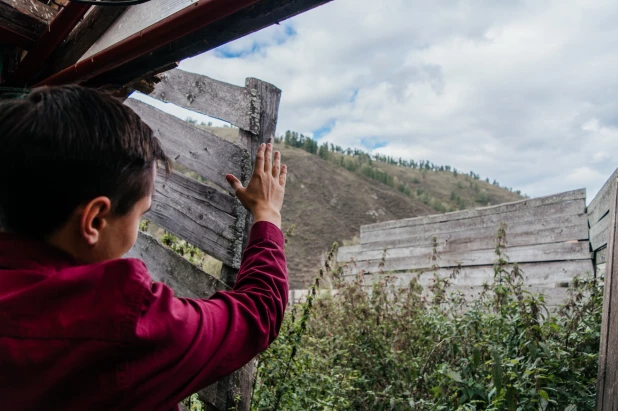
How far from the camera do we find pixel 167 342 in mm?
900

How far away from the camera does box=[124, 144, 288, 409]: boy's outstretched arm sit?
0.88 metres

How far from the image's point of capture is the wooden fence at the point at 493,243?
4.98m

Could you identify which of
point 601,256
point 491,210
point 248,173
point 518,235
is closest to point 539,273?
point 518,235

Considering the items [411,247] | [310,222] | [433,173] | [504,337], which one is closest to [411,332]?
[504,337]

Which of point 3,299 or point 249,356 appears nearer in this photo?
point 3,299

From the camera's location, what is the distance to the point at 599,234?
427 centimetres

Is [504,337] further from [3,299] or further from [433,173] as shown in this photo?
[433,173]

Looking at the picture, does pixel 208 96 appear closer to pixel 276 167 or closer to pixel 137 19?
pixel 137 19

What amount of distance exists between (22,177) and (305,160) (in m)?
43.5

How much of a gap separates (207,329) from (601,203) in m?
4.27

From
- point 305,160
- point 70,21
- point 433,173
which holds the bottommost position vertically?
point 70,21

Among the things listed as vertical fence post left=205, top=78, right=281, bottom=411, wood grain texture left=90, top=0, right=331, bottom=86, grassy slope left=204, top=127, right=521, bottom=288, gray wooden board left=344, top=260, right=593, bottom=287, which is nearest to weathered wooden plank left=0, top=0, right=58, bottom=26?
wood grain texture left=90, top=0, right=331, bottom=86

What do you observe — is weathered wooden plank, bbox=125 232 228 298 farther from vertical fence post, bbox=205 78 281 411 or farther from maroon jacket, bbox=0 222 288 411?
maroon jacket, bbox=0 222 288 411

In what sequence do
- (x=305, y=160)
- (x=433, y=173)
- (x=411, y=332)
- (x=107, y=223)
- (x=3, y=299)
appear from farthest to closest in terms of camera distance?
(x=433, y=173) → (x=305, y=160) → (x=411, y=332) → (x=107, y=223) → (x=3, y=299)
